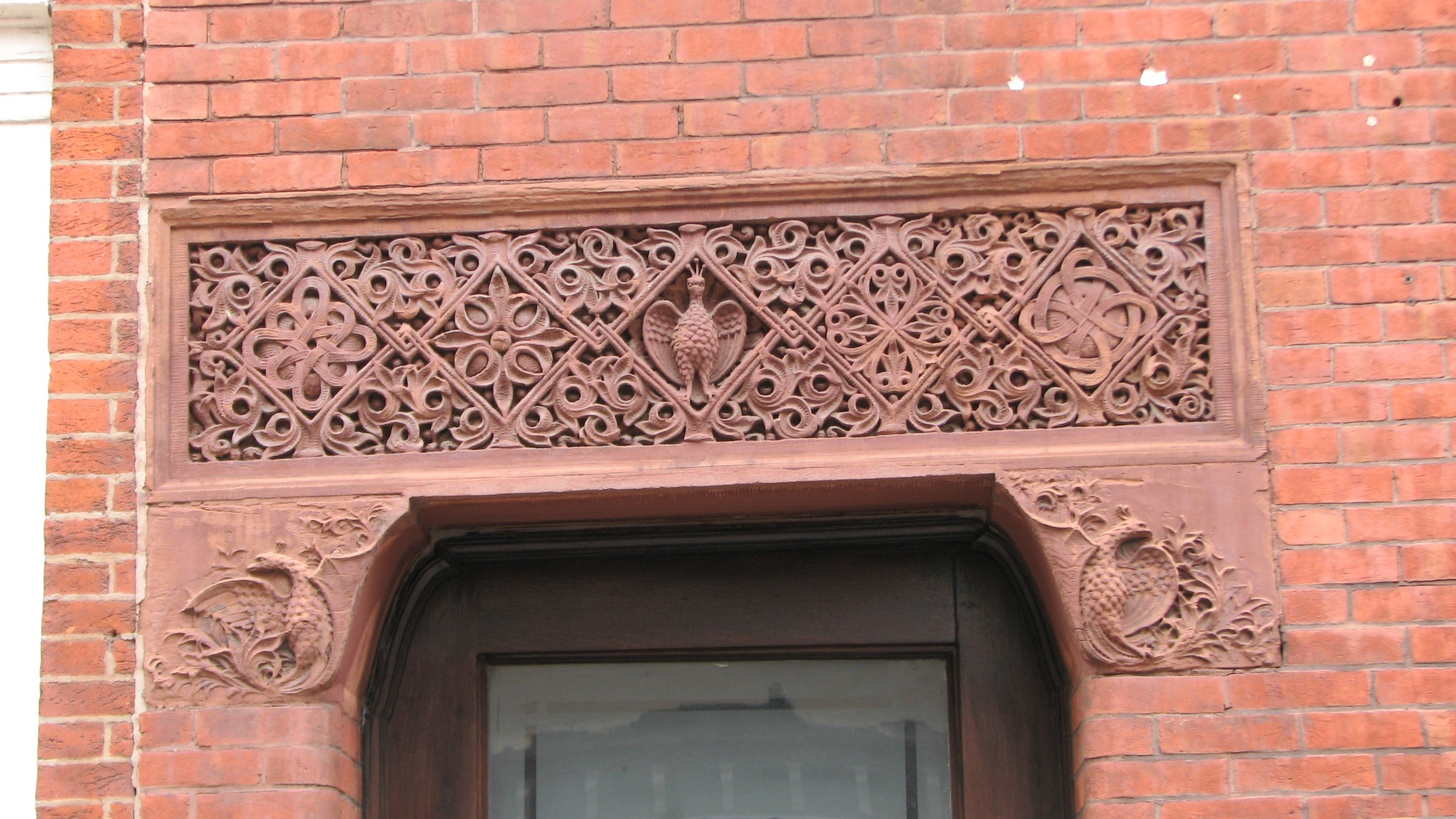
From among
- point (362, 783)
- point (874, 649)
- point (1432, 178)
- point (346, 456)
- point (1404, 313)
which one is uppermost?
point (1432, 178)

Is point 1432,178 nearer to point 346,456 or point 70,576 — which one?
point 346,456

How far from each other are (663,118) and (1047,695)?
154 cm

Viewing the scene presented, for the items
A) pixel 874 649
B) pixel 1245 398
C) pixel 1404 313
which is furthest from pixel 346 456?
pixel 1404 313

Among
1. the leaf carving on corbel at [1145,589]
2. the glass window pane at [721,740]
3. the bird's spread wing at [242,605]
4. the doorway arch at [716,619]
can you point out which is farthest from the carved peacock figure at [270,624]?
the leaf carving on corbel at [1145,589]

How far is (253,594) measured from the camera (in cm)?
365

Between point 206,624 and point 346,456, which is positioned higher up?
point 346,456

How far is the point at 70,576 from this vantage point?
3.65m

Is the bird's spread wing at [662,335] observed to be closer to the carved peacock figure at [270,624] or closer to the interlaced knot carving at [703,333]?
the interlaced knot carving at [703,333]

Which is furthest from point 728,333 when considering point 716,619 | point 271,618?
point 271,618

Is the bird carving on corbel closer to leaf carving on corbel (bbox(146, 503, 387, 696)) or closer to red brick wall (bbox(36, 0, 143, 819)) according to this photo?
leaf carving on corbel (bbox(146, 503, 387, 696))

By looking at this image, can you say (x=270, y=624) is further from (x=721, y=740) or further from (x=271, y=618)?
(x=721, y=740)

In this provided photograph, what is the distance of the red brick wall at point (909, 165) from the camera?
350 cm

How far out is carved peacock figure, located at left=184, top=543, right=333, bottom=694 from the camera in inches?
141

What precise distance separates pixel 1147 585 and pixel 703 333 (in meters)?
1.06
